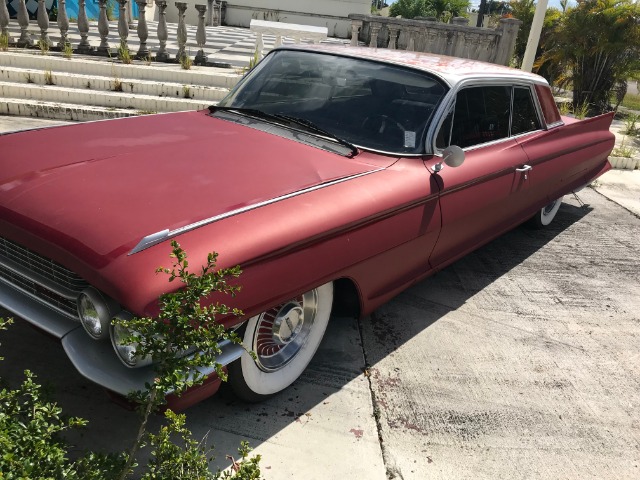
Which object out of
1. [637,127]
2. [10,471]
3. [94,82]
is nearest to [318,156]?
[10,471]

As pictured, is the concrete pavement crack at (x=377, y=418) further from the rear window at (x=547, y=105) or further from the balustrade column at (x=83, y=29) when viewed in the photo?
the balustrade column at (x=83, y=29)

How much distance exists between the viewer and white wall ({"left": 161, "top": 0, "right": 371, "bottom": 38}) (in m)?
22.0

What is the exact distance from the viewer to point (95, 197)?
7.73 feet

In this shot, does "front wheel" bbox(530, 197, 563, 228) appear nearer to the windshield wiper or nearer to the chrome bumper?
the windshield wiper

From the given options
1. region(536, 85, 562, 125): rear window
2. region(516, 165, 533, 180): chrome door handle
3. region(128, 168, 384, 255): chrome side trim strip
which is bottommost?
region(516, 165, 533, 180): chrome door handle

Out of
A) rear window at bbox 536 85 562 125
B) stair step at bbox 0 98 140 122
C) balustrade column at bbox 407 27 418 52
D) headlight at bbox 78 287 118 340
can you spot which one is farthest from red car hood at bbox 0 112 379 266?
balustrade column at bbox 407 27 418 52

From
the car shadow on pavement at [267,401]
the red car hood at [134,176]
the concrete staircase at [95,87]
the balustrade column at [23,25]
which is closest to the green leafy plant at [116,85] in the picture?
the concrete staircase at [95,87]

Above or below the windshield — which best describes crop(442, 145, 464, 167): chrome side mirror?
below

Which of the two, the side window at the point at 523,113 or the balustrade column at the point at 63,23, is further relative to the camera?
the balustrade column at the point at 63,23

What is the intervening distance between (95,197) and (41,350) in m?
1.09

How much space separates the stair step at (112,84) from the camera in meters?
7.91

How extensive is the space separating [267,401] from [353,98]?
1843 millimetres

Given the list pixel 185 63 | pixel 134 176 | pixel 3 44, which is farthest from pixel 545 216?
pixel 3 44

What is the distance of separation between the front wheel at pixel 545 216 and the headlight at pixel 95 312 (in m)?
4.30
